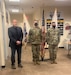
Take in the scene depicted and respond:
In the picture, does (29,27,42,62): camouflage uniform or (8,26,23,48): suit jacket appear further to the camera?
(29,27,42,62): camouflage uniform

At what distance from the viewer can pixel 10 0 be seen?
26.2 ft

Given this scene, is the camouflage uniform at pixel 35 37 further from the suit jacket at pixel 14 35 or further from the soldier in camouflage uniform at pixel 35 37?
the suit jacket at pixel 14 35

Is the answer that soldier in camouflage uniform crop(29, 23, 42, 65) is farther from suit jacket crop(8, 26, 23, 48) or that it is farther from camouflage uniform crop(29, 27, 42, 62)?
suit jacket crop(8, 26, 23, 48)

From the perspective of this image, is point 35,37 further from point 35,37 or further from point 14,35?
point 14,35

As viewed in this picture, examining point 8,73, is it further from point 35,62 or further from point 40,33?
point 40,33

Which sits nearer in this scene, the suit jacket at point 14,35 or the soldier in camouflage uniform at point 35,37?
the suit jacket at point 14,35

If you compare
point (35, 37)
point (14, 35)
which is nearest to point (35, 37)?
point (35, 37)

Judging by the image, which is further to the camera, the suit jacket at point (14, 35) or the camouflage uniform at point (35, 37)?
the camouflage uniform at point (35, 37)

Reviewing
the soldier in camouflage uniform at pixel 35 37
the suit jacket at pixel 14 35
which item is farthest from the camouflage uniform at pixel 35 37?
the suit jacket at pixel 14 35

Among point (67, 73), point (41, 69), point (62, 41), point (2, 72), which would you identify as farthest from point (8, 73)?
point (62, 41)

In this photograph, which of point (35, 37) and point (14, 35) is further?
point (35, 37)

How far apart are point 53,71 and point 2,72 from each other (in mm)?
1569

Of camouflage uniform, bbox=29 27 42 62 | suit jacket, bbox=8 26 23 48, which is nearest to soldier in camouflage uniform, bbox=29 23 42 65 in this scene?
camouflage uniform, bbox=29 27 42 62

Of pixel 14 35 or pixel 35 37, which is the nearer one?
pixel 14 35
